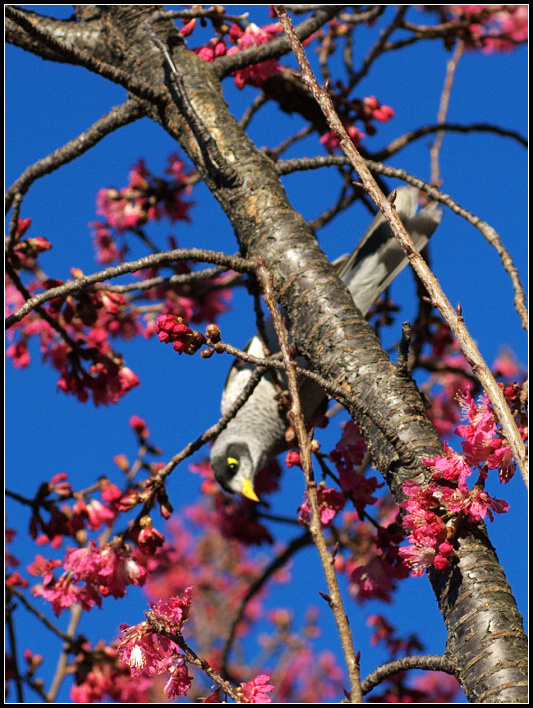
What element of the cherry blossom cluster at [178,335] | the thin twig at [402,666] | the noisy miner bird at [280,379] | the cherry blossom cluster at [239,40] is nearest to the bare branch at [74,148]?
the cherry blossom cluster at [239,40]

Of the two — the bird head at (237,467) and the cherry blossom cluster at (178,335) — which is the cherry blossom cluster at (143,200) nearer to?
the bird head at (237,467)

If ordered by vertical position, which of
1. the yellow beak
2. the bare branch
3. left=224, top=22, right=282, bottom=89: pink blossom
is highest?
left=224, top=22, right=282, bottom=89: pink blossom

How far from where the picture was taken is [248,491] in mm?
4254

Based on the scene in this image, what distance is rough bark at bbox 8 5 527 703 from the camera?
5.08 ft

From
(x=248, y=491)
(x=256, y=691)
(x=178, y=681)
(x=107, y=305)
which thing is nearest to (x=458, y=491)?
(x=256, y=691)

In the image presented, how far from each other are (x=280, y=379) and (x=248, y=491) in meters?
0.75

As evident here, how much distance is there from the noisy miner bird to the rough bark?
126cm

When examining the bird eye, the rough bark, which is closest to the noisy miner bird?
the bird eye

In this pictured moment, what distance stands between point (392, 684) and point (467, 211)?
251 centimetres

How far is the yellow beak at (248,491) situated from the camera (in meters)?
4.24

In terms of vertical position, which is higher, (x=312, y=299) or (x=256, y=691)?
(x=312, y=299)

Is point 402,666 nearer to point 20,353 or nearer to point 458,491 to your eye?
point 458,491

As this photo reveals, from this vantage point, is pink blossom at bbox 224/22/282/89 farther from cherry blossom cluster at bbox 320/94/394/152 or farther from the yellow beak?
the yellow beak

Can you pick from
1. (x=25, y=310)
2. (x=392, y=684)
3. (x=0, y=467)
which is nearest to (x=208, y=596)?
(x=392, y=684)
